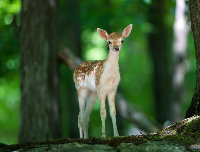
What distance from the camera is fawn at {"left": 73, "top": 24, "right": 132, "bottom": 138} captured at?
5316 mm

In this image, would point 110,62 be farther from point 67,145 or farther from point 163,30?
point 163,30

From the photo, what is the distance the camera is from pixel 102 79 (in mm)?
5410

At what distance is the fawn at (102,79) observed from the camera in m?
5.32

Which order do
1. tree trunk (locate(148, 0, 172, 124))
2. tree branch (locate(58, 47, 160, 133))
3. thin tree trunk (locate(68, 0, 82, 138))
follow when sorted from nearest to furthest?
tree branch (locate(58, 47, 160, 133)) → thin tree trunk (locate(68, 0, 82, 138)) → tree trunk (locate(148, 0, 172, 124))

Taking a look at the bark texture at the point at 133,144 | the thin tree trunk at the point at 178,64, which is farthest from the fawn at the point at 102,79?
the thin tree trunk at the point at 178,64

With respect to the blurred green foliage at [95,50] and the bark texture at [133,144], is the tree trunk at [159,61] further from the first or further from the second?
the bark texture at [133,144]

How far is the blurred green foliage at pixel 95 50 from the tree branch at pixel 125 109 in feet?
6.06

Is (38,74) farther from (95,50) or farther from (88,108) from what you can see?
(95,50)

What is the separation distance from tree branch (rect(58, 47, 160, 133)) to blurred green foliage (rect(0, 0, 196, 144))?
1847mm

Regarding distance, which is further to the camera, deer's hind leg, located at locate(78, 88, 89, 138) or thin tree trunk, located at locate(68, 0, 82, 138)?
thin tree trunk, located at locate(68, 0, 82, 138)

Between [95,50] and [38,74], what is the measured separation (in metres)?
10.9

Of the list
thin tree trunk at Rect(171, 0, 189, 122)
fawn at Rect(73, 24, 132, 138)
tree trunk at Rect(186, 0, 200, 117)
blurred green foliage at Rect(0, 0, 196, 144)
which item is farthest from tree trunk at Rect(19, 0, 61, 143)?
thin tree trunk at Rect(171, 0, 189, 122)

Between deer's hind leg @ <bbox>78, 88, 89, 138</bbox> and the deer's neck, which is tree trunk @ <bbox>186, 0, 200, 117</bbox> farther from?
deer's hind leg @ <bbox>78, 88, 89, 138</bbox>

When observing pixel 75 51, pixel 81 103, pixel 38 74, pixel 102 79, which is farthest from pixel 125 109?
pixel 102 79
